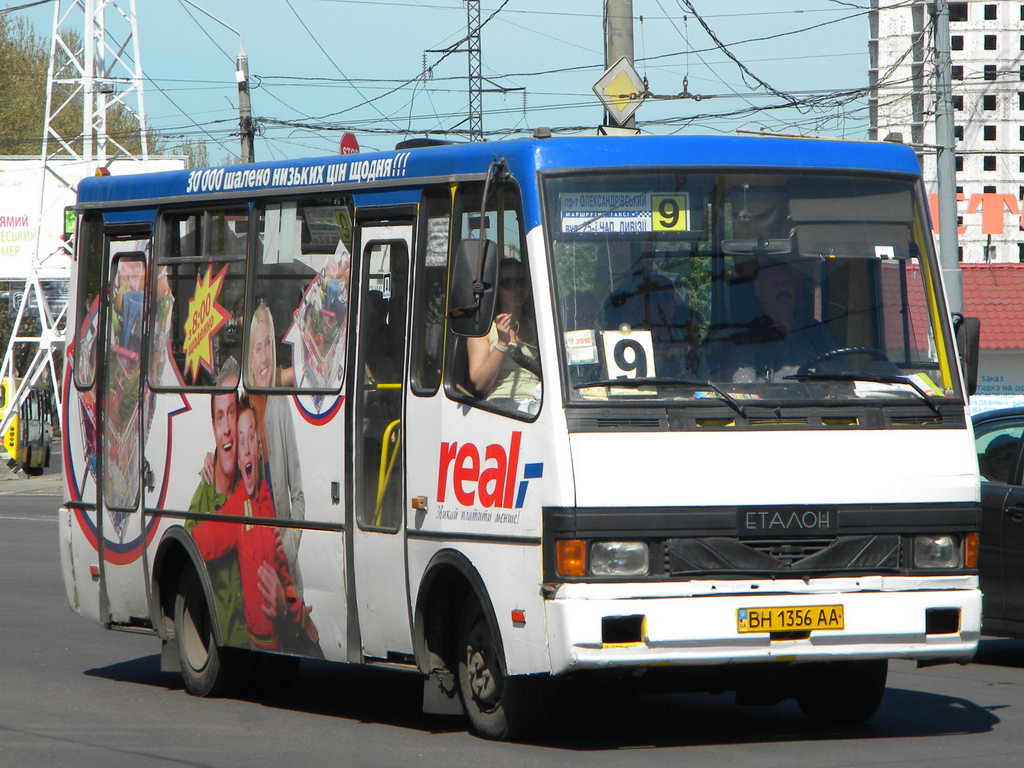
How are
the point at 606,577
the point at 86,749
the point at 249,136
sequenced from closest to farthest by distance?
the point at 606,577, the point at 86,749, the point at 249,136

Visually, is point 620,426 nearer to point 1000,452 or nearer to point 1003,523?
point 1003,523

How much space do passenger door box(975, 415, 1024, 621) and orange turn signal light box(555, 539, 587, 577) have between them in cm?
421

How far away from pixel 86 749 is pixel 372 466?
6.24 ft

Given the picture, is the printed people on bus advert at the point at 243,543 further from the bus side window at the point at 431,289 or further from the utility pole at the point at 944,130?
the utility pole at the point at 944,130

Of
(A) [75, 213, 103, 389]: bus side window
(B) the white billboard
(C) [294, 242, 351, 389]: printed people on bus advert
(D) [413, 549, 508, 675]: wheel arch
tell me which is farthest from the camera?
(B) the white billboard

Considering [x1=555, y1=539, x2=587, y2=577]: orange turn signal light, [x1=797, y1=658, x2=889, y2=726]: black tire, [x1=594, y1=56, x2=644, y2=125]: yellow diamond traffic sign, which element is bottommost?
[x1=797, y1=658, x2=889, y2=726]: black tire

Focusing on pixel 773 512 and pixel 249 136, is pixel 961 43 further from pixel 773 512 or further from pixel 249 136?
pixel 773 512

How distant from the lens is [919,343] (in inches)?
324

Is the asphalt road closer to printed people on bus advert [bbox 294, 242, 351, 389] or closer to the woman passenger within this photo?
the woman passenger

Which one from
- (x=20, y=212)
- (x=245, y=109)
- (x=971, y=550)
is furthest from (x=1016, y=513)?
(x=20, y=212)

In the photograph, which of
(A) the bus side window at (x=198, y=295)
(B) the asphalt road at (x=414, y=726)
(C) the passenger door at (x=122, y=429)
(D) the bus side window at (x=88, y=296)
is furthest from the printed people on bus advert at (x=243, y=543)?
(D) the bus side window at (x=88, y=296)

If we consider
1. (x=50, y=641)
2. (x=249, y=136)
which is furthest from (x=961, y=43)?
(x=50, y=641)

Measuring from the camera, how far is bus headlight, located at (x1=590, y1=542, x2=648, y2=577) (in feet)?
24.6

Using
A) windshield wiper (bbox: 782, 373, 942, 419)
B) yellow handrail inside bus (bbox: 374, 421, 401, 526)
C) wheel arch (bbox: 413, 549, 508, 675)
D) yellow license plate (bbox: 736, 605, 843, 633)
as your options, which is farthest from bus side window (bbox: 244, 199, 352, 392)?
yellow license plate (bbox: 736, 605, 843, 633)
